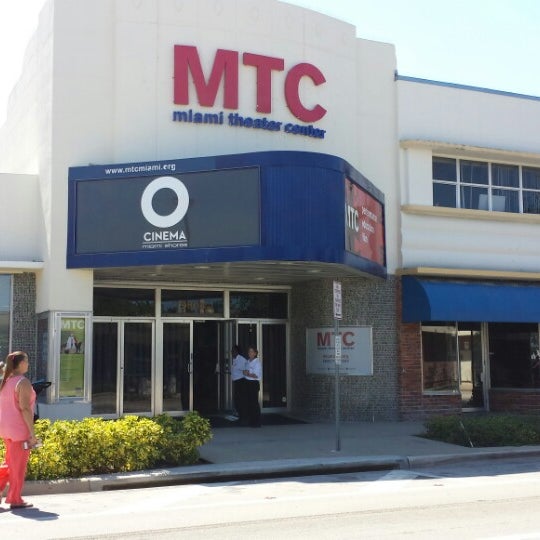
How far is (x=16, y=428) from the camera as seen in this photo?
8.88 metres

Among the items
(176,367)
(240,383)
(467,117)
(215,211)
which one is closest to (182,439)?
(215,211)

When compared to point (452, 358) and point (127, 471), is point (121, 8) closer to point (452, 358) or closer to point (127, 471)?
point (127, 471)

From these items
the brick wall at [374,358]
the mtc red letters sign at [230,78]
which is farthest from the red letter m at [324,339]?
the mtc red letters sign at [230,78]

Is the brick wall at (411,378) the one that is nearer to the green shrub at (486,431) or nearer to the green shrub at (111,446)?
the green shrub at (486,431)

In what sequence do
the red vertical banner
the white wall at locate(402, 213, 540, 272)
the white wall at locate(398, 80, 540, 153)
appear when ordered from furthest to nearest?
the white wall at locate(398, 80, 540, 153) < the white wall at locate(402, 213, 540, 272) < the red vertical banner

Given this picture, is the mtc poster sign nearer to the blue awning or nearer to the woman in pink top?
the blue awning

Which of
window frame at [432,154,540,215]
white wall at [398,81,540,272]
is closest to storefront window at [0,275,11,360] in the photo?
Answer: white wall at [398,81,540,272]

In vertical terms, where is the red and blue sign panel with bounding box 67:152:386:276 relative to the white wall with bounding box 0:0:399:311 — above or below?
below

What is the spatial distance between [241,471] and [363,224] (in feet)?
22.1

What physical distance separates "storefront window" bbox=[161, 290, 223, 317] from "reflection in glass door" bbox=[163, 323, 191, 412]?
0.31 metres

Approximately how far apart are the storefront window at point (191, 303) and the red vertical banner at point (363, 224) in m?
4.13

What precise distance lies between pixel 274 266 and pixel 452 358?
6165 mm

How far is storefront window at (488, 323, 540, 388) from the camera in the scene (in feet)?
65.3

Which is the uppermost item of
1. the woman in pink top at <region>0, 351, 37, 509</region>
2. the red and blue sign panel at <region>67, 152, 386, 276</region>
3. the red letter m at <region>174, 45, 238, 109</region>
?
the red letter m at <region>174, 45, 238, 109</region>
